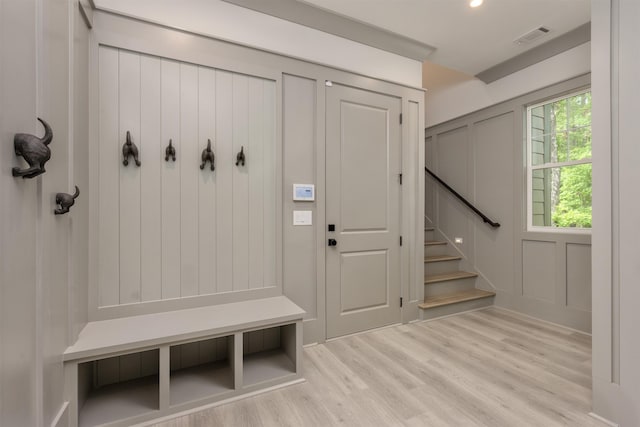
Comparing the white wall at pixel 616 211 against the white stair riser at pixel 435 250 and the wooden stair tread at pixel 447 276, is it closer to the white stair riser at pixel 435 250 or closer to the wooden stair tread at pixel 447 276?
the wooden stair tread at pixel 447 276

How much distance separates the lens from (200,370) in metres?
2.01

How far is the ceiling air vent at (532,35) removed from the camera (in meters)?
2.68

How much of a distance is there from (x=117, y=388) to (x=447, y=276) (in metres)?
3.37

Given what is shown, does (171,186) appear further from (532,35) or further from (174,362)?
(532,35)

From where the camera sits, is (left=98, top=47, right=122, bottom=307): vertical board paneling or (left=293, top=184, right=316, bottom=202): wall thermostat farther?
(left=293, top=184, right=316, bottom=202): wall thermostat

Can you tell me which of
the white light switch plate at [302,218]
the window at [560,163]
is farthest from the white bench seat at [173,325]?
the window at [560,163]

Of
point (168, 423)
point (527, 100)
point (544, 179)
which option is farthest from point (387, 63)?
point (168, 423)

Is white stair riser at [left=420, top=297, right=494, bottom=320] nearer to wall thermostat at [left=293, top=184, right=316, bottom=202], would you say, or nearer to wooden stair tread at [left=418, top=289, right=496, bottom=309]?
wooden stair tread at [left=418, top=289, right=496, bottom=309]

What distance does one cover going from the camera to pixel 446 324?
2.93 meters

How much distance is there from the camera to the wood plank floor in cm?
159

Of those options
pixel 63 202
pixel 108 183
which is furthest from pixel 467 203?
pixel 63 202

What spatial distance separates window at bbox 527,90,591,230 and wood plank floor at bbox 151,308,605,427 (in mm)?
1192

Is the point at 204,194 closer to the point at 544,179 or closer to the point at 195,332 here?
the point at 195,332

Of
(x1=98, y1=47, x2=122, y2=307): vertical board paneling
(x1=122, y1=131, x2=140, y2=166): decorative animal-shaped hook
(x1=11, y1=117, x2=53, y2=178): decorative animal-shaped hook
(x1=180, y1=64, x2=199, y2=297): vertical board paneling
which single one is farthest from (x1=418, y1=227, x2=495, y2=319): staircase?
(x1=11, y1=117, x2=53, y2=178): decorative animal-shaped hook
